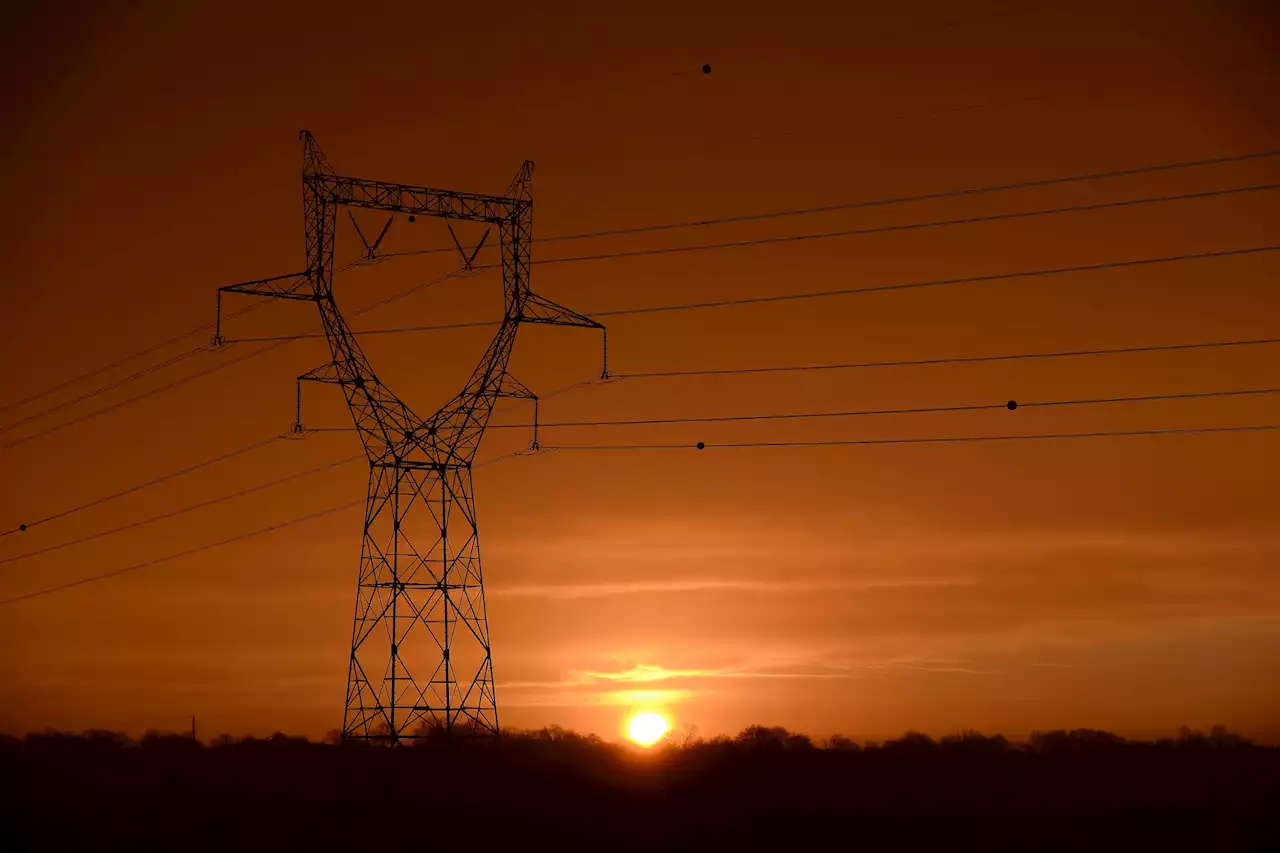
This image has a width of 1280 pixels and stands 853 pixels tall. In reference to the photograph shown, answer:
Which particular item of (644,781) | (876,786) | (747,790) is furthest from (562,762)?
(876,786)

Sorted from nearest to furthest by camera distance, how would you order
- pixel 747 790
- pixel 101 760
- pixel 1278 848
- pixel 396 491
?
pixel 1278 848 < pixel 396 491 < pixel 747 790 < pixel 101 760

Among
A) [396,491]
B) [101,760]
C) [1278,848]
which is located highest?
[396,491]

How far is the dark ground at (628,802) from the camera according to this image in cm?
6209

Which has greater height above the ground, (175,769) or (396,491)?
(396,491)

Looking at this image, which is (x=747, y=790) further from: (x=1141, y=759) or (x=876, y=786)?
(x=1141, y=759)

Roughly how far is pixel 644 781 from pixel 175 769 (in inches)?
902

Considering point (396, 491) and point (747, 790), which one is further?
point (747, 790)

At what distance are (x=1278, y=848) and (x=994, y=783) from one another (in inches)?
585

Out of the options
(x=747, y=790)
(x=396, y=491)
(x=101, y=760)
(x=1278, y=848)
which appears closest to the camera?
(x=1278, y=848)

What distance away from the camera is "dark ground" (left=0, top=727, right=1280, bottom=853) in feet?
204

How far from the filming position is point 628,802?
222 feet


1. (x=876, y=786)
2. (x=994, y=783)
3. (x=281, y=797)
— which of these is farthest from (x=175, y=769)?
(x=994, y=783)

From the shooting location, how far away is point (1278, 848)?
59875 millimetres

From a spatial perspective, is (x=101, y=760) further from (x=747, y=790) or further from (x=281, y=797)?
(x=747, y=790)
